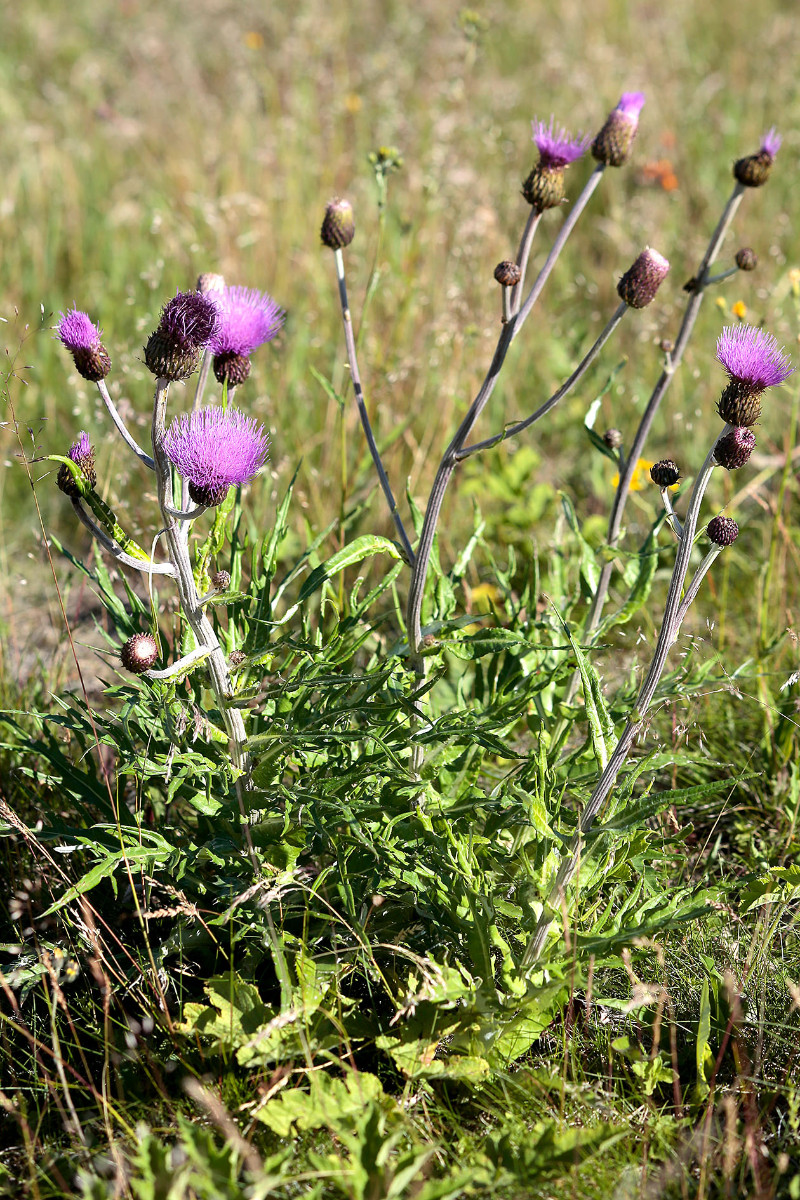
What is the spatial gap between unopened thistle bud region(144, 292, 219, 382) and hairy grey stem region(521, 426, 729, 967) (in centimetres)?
78

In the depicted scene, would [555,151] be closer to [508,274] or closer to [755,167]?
[508,274]

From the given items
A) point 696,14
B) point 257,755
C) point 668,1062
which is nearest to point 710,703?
point 668,1062

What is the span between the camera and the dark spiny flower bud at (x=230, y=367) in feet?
5.74

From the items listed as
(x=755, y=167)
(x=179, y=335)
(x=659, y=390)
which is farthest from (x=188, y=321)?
(x=755, y=167)

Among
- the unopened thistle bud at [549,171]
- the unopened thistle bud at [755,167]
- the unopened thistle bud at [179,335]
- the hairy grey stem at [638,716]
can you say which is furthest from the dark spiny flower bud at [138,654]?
the unopened thistle bud at [755,167]

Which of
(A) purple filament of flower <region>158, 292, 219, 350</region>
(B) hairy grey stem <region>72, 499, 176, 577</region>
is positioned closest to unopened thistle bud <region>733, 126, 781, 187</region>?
(A) purple filament of flower <region>158, 292, 219, 350</region>

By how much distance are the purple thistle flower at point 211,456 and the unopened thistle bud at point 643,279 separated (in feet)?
2.35

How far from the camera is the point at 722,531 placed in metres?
1.57

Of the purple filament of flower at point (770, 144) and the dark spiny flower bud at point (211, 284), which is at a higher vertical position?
the purple filament of flower at point (770, 144)

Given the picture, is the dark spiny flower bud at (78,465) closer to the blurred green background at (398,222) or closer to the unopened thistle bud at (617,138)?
the blurred green background at (398,222)

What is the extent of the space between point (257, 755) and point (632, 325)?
9.78 feet

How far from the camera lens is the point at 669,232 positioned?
14.1 ft

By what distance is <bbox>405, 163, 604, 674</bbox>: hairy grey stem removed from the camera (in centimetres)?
167

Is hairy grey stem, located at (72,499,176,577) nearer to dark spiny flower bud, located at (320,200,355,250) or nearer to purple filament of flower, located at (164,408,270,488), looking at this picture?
purple filament of flower, located at (164,408,270,488)
